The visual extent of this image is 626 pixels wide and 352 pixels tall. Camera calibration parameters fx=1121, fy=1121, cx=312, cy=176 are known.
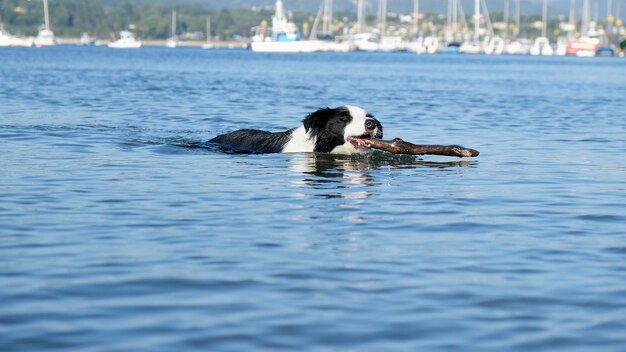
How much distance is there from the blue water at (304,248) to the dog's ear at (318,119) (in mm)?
405

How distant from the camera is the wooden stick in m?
14.2

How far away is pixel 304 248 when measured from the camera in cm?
881

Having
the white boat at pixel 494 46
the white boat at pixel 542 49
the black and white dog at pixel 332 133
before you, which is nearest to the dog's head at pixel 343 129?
the black and white dog at pixel 332 133

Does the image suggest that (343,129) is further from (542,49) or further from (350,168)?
(542,49)

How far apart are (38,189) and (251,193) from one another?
7.41ft

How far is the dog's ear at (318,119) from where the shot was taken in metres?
14.2

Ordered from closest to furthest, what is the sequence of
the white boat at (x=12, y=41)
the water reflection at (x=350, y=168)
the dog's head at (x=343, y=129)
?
the water reflection at (x=350, y=168), the dog's head at (x=343, y=129), the white boat at (x=12, y=41)

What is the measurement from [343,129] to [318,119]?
396 mm

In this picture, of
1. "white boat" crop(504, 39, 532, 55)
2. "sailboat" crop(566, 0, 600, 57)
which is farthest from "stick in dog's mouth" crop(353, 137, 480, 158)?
"white boat" crop(504, 39, 532, 55)

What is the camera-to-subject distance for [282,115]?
2653 centimetres

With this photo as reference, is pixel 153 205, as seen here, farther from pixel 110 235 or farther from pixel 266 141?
pixel 266 141

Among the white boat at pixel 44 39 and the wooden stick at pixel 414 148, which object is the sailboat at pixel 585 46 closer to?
the white boat at pixel 44 39

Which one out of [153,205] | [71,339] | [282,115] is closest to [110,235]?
[153,205]

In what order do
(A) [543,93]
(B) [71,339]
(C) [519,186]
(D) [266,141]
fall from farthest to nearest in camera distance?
(A) [543,93]
(D) [266,141]
(C) [519,186]
(B) [71,339]
